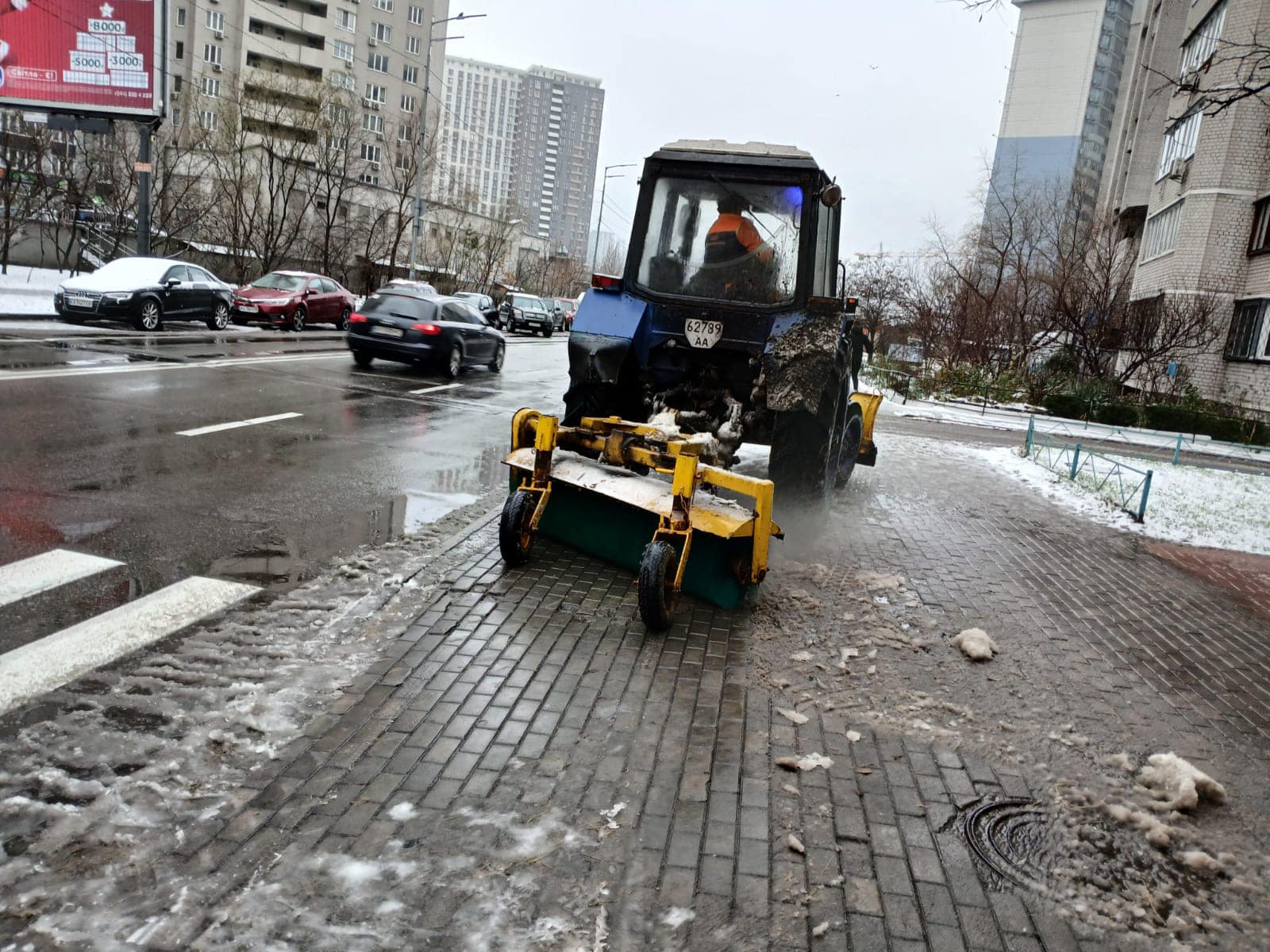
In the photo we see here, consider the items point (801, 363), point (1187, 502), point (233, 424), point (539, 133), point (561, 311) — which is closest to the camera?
point (801, 363)

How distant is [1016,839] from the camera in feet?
11.4

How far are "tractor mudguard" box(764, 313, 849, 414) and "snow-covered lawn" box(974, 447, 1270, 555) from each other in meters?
4.96

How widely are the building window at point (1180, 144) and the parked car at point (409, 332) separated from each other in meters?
22.1

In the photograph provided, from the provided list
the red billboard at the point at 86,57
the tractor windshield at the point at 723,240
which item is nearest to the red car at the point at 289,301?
the red billboard at the point at 86,57

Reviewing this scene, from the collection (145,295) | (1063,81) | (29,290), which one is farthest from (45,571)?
(1063,81)

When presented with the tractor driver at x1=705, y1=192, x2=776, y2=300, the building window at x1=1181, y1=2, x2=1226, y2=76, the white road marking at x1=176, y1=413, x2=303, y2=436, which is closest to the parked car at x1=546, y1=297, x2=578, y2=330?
the building window at x1=1181, y1=2, x2=1226, y2=76

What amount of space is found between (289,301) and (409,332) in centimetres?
979

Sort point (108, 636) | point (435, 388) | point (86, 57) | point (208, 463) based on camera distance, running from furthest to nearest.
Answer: point (86, 57) → point (435, 388) → point (208, 463) → point (108, 636)

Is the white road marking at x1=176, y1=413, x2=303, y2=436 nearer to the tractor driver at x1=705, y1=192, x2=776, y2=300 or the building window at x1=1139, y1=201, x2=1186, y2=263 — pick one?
the tractor driver at x1=705, y1=192, x2=776, y2=300

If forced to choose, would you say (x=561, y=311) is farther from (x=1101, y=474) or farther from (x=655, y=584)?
(x=655, y=584)

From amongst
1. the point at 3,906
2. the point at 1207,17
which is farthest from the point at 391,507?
the point at 1207,17

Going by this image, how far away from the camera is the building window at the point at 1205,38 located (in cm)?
2741

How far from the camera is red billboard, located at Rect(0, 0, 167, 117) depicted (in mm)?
24141

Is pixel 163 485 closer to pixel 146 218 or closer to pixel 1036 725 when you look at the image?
pixel 1036 725
